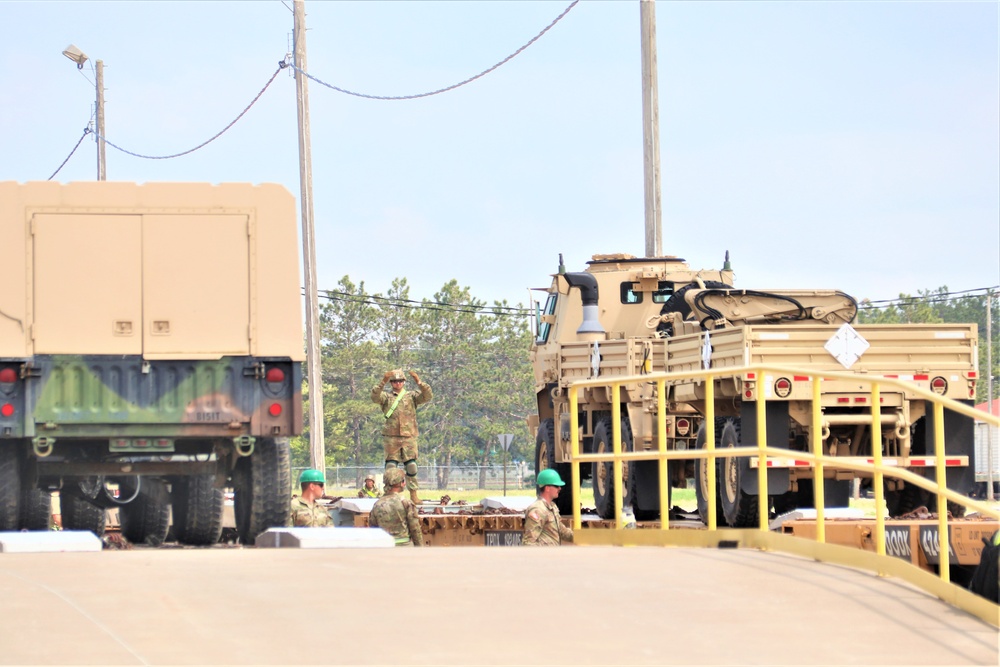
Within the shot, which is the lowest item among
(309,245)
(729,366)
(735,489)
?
(735,489)

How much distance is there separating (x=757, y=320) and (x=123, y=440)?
837cm

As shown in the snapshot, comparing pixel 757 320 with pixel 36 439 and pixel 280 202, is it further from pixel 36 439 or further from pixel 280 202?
pixel 36 439

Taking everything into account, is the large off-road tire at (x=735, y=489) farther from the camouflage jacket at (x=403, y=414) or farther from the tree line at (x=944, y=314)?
the tree line at (x=944, y=314)

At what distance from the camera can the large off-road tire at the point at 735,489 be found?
1499 centimetres

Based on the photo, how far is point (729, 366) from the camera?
14.9 meters

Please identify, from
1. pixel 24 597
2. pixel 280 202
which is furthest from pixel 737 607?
pixel 280 202

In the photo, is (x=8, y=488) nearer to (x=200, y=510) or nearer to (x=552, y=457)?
(x=200, y=510)

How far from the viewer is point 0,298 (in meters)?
11.1

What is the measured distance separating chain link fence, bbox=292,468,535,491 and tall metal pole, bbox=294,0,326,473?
1611 inches

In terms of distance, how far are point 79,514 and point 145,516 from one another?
0.73m

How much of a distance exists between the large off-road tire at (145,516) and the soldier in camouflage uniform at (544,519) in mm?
3223

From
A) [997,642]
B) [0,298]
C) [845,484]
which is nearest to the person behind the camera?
[997,642]

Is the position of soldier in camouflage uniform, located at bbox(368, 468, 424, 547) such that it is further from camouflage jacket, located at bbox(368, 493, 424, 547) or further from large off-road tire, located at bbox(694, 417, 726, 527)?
large off-road tire, located at bbox(694, 417, 726, 527)

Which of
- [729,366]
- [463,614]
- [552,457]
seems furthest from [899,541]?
[552,457]
